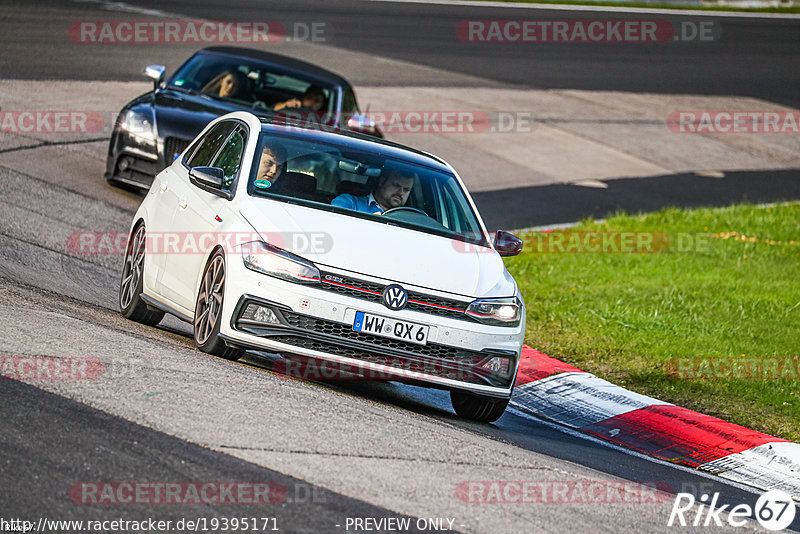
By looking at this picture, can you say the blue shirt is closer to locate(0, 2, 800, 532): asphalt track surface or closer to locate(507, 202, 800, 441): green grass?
locate(0, 2, 800, 532): asphalt track surface

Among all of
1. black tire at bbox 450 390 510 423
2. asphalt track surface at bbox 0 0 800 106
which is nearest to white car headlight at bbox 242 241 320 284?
black tire at bbox 450 390 510 423

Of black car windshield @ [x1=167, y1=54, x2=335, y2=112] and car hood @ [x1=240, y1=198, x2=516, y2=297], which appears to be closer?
car hood @ [x1=240, y1=198, x2=516, y2=297]

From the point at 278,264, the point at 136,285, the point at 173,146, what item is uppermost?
the point at 278,264

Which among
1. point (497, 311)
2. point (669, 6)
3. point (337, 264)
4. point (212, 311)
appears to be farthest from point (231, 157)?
point (669, 6)

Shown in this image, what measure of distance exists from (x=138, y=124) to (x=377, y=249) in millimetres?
6780

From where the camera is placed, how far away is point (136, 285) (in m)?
9.06

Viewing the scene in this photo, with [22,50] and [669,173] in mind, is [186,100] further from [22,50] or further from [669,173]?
[669,173]

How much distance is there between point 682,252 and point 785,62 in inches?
805

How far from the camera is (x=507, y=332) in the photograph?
774 cm

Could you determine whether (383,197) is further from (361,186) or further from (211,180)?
(211,180)

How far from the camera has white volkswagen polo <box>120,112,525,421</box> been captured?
7.33 m

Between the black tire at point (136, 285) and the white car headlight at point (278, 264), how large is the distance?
1764 mm

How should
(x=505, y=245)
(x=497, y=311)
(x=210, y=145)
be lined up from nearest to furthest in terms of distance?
(x=497, y=311), (x=505, y=245), (x=210, y=145)

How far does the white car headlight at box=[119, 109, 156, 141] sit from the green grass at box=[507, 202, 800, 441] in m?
4.26
